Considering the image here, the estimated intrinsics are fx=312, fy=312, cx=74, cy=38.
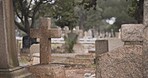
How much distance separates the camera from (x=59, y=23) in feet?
85.9

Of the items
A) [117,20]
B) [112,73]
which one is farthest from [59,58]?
[117,20]

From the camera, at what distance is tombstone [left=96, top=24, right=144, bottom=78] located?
4.01 m

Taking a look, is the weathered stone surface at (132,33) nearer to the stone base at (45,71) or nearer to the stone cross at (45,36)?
the stone base at (45,71)

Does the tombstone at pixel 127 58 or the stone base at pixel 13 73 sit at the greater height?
the tombstone at pixel 127 58

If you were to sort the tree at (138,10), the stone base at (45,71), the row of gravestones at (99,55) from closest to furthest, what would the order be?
1. the row of gravestones at (99,55)
2. the stone base at (45,71)
3. the tree at (138,10)

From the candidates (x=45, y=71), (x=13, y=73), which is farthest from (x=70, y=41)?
(x=13, y=73)

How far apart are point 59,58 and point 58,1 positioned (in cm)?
819

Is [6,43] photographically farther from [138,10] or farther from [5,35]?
[138,10]

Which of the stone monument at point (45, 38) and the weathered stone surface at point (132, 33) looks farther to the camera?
the stone monument at point (45, 38)

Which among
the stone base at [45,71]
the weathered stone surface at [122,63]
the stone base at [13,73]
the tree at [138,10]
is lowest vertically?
the stone base at [45,71]

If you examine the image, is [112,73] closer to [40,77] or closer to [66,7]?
[40,77]

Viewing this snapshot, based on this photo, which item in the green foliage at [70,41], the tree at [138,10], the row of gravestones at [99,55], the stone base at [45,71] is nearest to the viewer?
the row of gravestones at [99,55]

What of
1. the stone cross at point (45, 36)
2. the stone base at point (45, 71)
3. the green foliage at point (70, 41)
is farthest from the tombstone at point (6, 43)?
the green foliage at point (70, 41)

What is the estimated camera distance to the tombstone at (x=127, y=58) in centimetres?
401
